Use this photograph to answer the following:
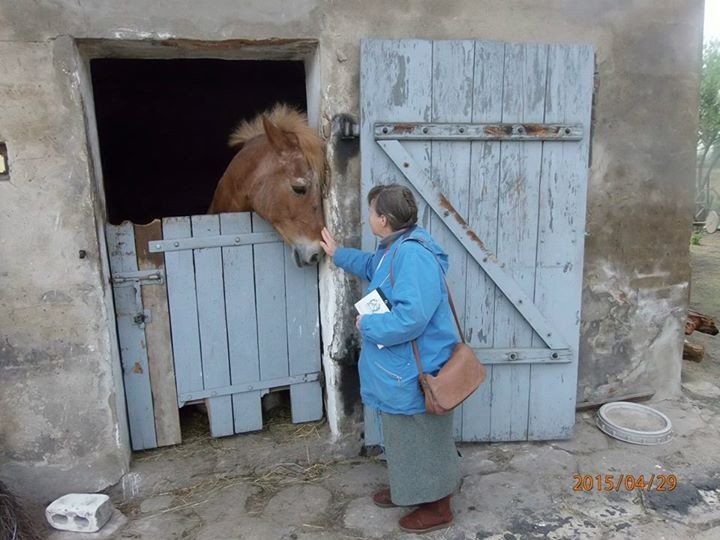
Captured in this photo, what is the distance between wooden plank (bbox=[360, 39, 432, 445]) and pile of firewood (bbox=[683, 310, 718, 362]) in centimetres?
306

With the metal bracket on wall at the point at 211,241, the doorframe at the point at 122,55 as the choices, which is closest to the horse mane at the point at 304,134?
the doorframe at the point at 122,55

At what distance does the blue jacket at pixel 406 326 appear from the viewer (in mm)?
2264

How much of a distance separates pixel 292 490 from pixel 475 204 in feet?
6.13

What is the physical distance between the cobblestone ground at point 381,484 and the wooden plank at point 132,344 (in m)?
0.18

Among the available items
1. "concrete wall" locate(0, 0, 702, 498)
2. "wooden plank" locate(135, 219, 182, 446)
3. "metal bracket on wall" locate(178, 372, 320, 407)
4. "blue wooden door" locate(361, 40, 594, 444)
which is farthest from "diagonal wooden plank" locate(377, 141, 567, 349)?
"wooden plank" locate(135, 219, 182, 446)

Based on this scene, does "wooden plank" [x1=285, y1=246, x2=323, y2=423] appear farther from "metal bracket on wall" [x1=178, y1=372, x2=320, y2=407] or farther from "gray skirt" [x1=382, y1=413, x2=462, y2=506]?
"gray skirt" [x1=382, y1=413, x2=462, y2=506]

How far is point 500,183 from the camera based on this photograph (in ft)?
10.1

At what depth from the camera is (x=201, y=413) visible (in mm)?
3572

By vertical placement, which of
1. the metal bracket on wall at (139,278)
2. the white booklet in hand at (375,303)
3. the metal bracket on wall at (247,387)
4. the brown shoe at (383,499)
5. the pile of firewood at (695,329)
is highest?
the metal bracket on wall at (139,278)

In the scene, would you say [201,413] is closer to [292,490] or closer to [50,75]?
[292,490]

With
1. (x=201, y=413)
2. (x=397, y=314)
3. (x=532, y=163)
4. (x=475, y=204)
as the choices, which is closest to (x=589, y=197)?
(x=532, y=163)

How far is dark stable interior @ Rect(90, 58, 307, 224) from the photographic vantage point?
580 cm

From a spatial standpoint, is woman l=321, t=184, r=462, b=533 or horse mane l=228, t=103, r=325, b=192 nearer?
woman l=321, t=184, r=462, b=533
